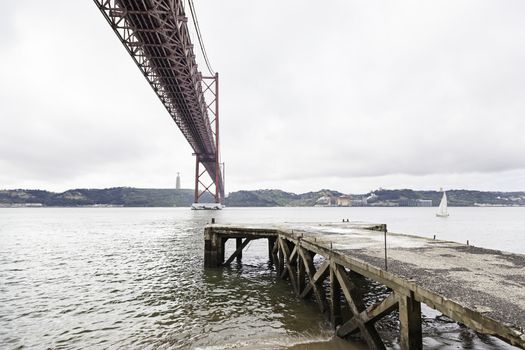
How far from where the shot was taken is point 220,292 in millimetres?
10469

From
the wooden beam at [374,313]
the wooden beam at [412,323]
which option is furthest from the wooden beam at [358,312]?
the wooden beam at [412,323]

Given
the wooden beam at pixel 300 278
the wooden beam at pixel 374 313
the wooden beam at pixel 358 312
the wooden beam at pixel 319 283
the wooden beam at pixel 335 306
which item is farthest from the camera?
the wooden beam at pixel 300 278

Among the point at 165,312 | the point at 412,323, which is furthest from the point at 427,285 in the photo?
the point at 165,312

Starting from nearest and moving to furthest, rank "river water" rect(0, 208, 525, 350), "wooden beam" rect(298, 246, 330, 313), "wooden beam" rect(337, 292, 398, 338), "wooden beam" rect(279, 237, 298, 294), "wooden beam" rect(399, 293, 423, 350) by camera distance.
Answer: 1. "wooden beam" rect(399, 293, 423, 350)
2. "wooden beam" rect(337, 292, 398, 338)
3. "river water" rect(0, 208, 525, 350)
4. "wooden beam" rect(298, 246, 330, 313)
5. "wooden beam" rect(279, 237, 298, 294)

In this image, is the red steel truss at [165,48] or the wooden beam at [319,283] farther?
the red steel truss at [165,48]

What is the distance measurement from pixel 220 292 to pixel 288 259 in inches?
105

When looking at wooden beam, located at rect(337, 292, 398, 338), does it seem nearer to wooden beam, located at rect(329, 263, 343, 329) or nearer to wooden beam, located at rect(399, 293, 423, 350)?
wooden beam, located at rect(399, 293, 423, 350)

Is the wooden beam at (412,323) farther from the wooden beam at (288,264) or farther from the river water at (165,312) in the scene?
the wooden beam at (288,264)

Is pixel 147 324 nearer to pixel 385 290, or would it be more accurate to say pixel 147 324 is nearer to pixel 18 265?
pixel 385 290

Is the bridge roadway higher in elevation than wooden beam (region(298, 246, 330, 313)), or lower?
higher

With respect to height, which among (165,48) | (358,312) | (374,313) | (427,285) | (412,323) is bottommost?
(358,312)

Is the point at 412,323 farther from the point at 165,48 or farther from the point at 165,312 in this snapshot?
the point at 165,48

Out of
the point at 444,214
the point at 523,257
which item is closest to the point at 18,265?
the point at 523,257

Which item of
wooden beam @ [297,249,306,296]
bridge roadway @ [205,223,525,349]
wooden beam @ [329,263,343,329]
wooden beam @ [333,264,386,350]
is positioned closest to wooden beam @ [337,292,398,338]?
bridge roadway @ [205,223,525,349]
